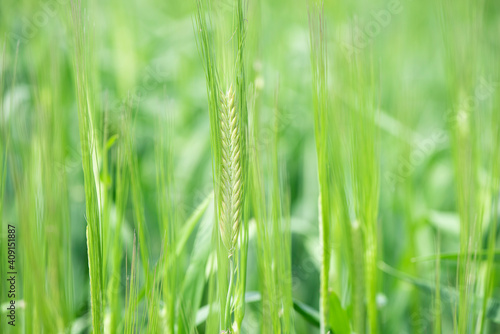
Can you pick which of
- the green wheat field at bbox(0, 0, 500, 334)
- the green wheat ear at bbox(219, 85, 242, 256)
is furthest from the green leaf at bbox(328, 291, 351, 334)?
the green wheat ear at bbox(219, 85, 242, 256)

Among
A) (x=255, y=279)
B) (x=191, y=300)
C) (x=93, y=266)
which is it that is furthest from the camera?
(x=255, y=279)

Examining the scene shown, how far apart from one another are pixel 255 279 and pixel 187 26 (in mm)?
1014

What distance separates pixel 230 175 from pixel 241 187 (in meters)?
0.02

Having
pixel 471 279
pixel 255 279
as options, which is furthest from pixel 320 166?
pixel 255 279

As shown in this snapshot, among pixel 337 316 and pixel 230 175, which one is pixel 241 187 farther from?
pixel 337 316

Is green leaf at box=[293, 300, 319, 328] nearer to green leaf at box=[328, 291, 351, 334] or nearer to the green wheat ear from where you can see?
green leaf at box=[328, 291, 351, 334]

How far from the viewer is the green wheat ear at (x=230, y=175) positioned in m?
0.48

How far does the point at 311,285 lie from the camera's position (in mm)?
1043

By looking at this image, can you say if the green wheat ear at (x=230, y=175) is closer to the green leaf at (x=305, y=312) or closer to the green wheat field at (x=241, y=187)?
the green wheat field at (x=241, y=187)

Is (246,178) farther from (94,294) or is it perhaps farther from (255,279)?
(255,279)

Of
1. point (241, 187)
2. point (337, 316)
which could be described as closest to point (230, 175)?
point (241, 187)

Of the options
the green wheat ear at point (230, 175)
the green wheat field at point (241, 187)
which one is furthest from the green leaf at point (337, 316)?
the green wheat ear at point (230, 175)

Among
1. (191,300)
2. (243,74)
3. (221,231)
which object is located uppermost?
(243,74)

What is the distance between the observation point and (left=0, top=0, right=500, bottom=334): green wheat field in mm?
492
